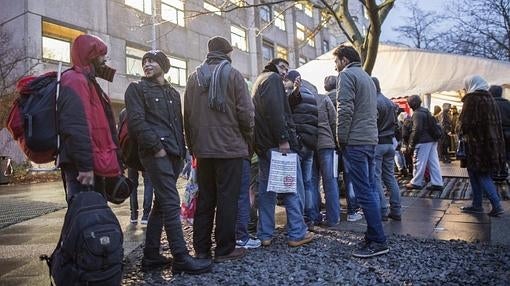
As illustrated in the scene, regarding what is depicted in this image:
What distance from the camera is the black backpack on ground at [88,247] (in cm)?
275

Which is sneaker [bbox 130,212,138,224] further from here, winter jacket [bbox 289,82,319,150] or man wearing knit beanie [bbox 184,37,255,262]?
winter jacket [bbox 289,82,319,150]

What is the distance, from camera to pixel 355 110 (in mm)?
4328

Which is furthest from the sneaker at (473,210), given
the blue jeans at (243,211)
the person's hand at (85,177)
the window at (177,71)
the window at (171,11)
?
the window at (171,11)

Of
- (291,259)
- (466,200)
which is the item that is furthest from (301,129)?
(466,200)

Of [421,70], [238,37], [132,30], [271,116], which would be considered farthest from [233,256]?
[238,37]

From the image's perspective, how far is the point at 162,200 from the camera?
12.2ft

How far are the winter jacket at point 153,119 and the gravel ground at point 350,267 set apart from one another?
1100 mm

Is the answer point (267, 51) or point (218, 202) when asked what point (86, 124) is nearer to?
point (218, 202)

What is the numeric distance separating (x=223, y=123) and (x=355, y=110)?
1347 mm

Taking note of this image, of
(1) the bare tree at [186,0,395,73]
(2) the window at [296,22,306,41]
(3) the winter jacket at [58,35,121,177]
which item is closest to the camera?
(3) the winter jacket at [58,35,121,177]

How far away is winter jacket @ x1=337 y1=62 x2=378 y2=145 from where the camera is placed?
13.9 ft

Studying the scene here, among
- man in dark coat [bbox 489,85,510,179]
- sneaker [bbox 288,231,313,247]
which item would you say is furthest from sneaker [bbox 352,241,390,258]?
man in dark coat [bbox 489,85,510,179]

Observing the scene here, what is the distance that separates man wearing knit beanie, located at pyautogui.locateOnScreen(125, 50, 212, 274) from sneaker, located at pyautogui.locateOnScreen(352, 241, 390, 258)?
139 centimetres

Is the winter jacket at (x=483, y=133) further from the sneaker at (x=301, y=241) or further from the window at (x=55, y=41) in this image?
the window at (x=55, y=41)
